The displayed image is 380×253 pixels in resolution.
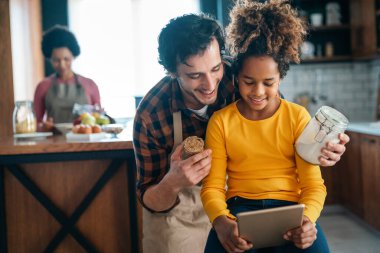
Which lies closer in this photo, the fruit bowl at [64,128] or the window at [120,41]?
the fruit bowl at [64,128]

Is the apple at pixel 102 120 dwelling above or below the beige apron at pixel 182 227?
above

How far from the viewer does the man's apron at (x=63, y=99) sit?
341cm

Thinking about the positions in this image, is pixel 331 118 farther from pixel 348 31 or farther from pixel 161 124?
pixel 348 31

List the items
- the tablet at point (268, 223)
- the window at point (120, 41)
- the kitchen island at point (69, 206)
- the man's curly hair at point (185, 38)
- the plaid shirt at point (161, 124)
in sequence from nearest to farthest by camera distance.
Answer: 1. the tablet at point (268, 223)
2. the man's curly hair at point (185, 38)
3. the plaid shirt at point (161, 124)
4. the kitchen island at point (69, 206)
5. the window at point (120, 41)

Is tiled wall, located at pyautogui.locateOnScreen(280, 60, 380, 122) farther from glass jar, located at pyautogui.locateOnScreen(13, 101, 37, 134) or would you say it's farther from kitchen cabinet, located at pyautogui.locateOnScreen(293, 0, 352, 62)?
glass jar, located at pyautogui.locateOnScreen(13, 101, 37, 134)

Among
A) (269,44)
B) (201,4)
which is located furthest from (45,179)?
(201,4)

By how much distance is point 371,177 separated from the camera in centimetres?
322

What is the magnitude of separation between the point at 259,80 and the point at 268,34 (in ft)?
0.51

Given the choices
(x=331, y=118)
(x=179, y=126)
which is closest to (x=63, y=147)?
(x=179, y=126)

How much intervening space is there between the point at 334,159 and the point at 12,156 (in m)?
1.53

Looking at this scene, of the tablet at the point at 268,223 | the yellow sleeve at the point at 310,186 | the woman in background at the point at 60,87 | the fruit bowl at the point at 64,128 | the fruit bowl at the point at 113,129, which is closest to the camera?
the tablet at the point at 268,223

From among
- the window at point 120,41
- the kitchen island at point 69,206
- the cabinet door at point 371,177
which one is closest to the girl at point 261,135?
the kitchen island at point 69,206

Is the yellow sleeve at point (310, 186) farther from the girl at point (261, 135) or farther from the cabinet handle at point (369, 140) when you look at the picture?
the cabinet handle at point (369, 140)

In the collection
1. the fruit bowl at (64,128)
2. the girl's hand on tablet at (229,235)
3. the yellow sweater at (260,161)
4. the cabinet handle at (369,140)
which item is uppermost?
the fruit bowl at (64,128)
